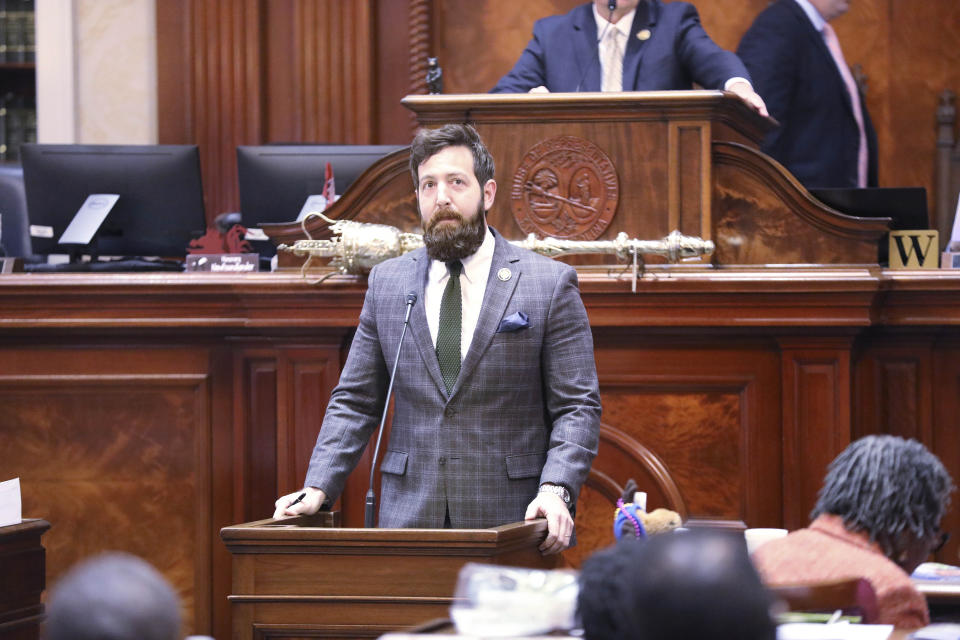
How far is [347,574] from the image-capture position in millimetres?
2398

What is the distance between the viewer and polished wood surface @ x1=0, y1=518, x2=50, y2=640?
8.95ft

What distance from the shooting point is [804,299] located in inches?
137

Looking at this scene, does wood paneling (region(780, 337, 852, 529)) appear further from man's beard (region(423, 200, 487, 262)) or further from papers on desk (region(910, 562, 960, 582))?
man's beard (region(423, 200, 487, 262))

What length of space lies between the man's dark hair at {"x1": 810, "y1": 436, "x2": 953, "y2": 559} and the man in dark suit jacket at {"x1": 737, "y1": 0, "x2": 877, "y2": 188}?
10.8 feet

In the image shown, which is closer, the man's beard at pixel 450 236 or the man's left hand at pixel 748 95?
the man's beard at pixel 450 236

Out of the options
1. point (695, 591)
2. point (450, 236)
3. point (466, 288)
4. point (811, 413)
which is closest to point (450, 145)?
point (450, 236)

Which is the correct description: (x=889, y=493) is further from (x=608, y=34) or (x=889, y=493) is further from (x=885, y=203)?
(x=608, y=34)

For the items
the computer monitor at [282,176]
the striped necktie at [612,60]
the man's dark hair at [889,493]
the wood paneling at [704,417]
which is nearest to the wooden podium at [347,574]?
the man's dark hair at [889,493]

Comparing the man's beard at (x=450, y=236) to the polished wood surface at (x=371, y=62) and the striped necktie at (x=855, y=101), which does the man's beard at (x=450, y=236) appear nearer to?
the striped necktie at (x=855, y=101)

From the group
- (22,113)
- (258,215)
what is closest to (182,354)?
(258,215)

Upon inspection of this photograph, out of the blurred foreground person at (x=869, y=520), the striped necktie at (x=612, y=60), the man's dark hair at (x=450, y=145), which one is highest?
the striped necktie at (x=612, y=60)

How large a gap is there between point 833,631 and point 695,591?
0.73 metres

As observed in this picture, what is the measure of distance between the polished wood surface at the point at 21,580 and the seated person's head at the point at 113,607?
1.85 meters

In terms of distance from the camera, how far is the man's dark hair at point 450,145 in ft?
9.52
